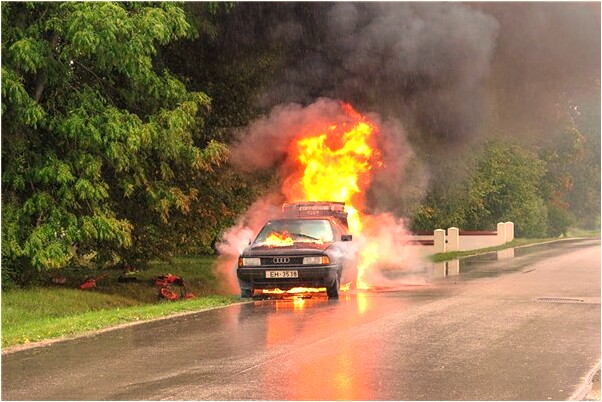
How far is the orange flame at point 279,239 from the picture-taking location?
17.6 m

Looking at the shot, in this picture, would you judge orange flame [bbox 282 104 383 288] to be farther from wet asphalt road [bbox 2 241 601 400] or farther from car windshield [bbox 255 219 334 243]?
wet asphalt road [bbox 2 241 601 400]

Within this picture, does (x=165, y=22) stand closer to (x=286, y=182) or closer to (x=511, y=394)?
(x=286, y=182)

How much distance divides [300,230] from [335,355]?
8389 millimetres

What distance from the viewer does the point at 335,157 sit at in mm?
24812

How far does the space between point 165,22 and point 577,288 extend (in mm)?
10350

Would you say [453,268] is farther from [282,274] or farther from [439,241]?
[439,241]

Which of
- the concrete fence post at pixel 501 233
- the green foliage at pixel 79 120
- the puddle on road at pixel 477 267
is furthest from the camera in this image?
the concrete fence post at pixel 501 233

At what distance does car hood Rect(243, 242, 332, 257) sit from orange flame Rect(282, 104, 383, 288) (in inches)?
277

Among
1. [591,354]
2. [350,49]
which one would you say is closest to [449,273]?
[350,49]

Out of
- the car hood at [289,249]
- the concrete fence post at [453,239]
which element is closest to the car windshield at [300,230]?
the car hood at [289,249]

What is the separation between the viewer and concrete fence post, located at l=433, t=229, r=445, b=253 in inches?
1624

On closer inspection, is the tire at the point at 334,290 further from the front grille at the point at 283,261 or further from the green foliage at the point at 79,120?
the green foliage at the point at 79,120

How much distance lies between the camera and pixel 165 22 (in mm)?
17656

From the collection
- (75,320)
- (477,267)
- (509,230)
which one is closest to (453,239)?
(509,230)
